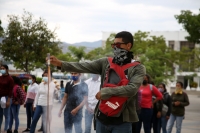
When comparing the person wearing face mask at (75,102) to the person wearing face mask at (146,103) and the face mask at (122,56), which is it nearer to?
the person wearing face mask at (146,103)

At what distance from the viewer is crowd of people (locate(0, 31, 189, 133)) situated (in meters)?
4.65

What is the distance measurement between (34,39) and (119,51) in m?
31.6

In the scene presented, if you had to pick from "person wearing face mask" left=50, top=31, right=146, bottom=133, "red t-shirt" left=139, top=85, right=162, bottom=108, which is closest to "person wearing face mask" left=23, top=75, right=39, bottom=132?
"red t-shirt" left=139, top=85, right=162, bottom=108

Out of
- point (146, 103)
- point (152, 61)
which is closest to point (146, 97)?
point (146, 103)

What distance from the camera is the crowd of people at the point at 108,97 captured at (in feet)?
15.3

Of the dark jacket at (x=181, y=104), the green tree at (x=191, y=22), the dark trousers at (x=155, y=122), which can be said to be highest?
the green tree at (x=191, y=22)

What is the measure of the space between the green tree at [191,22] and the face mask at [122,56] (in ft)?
85.5

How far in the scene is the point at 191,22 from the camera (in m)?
30.3

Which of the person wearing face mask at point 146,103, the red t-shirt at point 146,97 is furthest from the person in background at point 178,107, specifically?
the red t-shirt at point 146,97

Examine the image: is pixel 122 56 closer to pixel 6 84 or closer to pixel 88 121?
pixel 88 121

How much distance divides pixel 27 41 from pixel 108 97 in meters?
31.8

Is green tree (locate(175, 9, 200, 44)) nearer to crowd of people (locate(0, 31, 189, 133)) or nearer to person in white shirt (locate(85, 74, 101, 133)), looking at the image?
crowd of people (locate(0, 31, 189, 133))

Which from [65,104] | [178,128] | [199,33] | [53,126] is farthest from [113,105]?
[199,33]

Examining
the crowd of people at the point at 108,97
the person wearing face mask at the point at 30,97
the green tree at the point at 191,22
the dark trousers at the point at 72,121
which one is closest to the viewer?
the crowd of people at the point at 108,97
